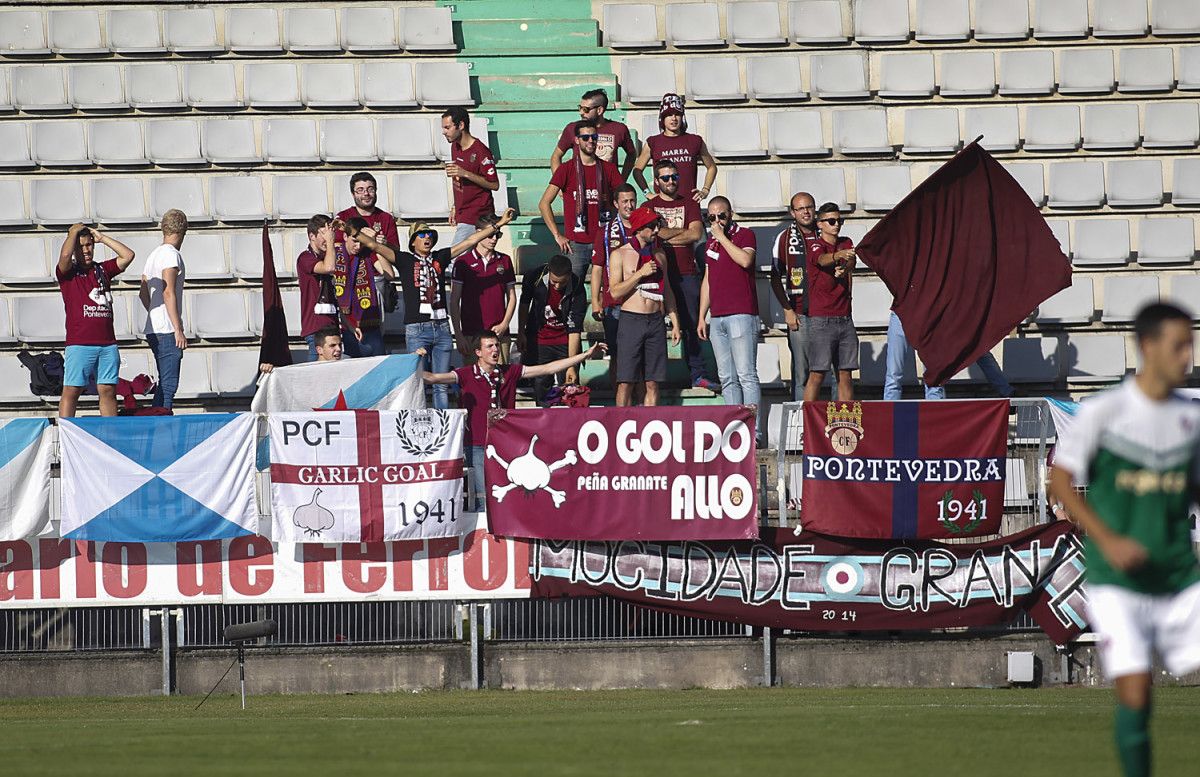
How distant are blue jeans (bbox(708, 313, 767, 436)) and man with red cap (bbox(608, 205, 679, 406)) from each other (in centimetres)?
53

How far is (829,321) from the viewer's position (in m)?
14.8

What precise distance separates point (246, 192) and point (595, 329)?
434 centimetres

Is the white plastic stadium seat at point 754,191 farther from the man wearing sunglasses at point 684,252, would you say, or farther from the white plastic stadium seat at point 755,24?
the man wearing sunglasses at point 684,252

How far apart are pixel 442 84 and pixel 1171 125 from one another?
8.43 metres

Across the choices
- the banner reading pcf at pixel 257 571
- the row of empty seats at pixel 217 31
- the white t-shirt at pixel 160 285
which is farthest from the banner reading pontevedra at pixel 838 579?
the row of empty seats at pixel 217 31

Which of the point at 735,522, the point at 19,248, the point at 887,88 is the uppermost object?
the point at 887,88

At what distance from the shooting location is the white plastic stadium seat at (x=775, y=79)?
60.1 ft

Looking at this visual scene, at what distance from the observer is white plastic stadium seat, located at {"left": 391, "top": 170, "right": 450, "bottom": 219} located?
57.1 feet

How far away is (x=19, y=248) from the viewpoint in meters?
17.5

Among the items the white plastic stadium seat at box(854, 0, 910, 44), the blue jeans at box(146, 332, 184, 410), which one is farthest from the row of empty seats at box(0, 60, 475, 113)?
the white plastic stadium seat at box(854, 0, 910, 44)

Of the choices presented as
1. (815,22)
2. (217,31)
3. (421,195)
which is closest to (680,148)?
(421,195)

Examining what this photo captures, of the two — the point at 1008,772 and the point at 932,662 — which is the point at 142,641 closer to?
the point at 932,662

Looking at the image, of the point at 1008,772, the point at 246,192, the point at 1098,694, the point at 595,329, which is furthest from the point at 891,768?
the point at 246,192

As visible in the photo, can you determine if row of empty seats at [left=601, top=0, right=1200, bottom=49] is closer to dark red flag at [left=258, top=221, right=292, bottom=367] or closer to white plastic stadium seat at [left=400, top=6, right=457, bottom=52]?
white plastic stadium seat at [left=400, top=6, right=457, bottom=52]
